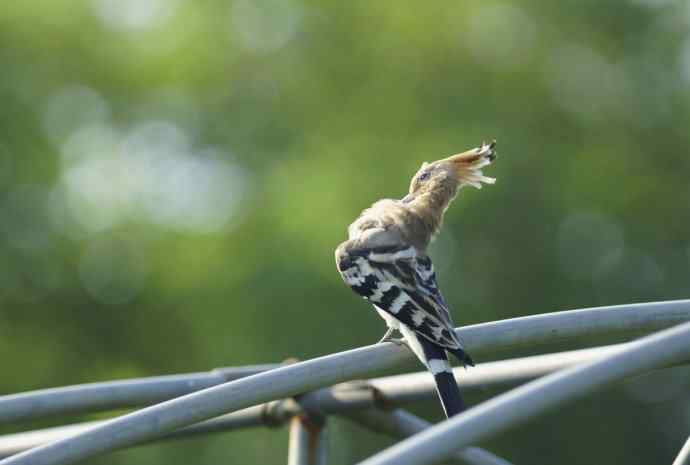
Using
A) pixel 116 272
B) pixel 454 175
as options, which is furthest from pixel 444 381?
pixel 116 272

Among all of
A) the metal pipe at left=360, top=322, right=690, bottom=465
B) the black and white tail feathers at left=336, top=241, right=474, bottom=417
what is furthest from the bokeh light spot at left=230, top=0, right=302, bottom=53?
the metal pipe at left=360, top=322, right=690, bottom=465

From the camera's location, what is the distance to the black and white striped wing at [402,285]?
124 inches

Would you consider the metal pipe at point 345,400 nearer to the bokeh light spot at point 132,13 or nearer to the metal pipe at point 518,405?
the metal pipe at point 518,405

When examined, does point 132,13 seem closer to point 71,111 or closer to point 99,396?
point 71,111

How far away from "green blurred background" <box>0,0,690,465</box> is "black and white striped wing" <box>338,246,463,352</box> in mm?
4984

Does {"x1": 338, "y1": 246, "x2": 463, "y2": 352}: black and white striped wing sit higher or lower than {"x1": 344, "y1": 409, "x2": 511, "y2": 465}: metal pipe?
higher

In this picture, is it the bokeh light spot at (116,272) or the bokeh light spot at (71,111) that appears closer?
the bokeh light spot at (116,272)

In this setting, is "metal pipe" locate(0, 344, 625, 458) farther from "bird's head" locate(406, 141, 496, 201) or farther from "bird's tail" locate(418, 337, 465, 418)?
"bird's head" locate(406, 141, 496, 201)

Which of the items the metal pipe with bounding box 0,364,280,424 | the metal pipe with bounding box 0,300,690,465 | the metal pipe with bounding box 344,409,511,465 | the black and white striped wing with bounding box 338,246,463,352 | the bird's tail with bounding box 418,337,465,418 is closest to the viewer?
the metal pipe with bounding box 0,300,690,465

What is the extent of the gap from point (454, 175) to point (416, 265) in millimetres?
708

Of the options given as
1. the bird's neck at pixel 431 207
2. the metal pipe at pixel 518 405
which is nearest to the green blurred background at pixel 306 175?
the bird's neck at pixel 431 207

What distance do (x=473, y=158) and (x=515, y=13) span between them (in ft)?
24.6

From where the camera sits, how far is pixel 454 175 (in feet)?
13.6

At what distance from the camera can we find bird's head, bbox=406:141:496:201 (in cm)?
411
